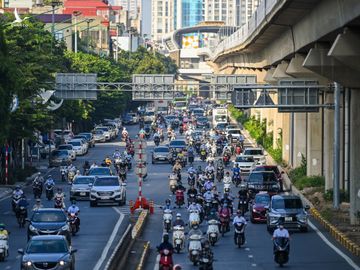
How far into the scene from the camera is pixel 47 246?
31734mm

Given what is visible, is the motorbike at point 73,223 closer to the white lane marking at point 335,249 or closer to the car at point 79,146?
the white lane marking at point 335,249

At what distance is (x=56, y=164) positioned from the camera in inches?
3413

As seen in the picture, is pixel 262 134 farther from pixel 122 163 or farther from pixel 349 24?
pixel 349 24

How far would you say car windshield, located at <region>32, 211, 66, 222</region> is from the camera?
40.0 meters

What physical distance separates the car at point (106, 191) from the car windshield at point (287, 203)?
1286cm

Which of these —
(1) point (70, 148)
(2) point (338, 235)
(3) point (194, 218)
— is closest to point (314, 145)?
(2) point (338, 235)

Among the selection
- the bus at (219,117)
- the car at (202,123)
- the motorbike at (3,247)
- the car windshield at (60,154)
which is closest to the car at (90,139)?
the car windshield at (60,154)

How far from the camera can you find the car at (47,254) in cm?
3070

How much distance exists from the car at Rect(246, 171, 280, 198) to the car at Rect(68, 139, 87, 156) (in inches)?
1449

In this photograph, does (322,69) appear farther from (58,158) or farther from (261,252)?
(58,158)

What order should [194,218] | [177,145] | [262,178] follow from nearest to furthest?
[194,218] → [262,178] → [177,145]

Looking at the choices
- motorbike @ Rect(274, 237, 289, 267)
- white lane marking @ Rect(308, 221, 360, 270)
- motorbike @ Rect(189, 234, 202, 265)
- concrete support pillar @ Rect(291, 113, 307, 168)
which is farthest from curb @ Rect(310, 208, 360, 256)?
concrete support pillar @ Rect(291, 113, 307, 168)

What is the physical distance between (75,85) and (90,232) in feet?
136

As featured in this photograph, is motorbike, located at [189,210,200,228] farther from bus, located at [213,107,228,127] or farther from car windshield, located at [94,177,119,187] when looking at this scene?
bus, located at [213,107,228,127]
